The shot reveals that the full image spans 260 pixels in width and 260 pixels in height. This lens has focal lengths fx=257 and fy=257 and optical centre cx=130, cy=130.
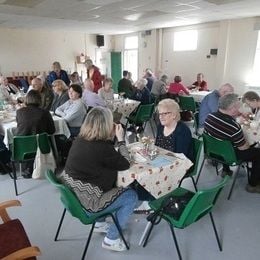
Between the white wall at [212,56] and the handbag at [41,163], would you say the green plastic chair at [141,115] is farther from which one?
the white wall at [212,56]

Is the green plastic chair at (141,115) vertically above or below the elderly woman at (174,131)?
below

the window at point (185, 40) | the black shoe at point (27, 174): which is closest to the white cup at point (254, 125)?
the black shoe at point (27, 174)

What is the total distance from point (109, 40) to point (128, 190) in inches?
385

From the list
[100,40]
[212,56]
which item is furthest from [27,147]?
[100,40]

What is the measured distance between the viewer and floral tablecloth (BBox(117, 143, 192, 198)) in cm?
192

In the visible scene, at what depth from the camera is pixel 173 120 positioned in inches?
94.8

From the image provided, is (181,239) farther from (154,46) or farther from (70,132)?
(154,46)

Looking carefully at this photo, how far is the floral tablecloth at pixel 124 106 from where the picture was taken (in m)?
4.68

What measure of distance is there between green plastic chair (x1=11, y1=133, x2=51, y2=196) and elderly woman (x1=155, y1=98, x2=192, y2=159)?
140cm

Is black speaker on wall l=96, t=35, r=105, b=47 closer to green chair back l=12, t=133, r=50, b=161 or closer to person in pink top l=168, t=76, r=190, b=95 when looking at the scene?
person in pink top l=168, t=76, r=190, b=95

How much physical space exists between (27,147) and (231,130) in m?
2.22

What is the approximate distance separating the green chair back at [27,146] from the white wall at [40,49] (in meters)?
6.76

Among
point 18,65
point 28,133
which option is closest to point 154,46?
point 18,65

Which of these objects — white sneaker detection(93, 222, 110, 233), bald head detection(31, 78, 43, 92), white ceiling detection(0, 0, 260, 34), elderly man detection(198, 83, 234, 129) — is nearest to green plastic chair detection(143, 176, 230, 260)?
white sneaker detection(93, 222, 110, 233)
